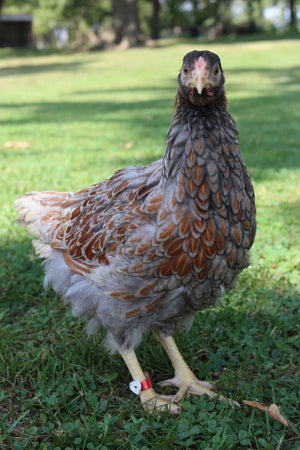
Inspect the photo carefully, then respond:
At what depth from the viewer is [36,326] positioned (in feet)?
9.82

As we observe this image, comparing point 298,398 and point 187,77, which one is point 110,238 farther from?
point 298,398

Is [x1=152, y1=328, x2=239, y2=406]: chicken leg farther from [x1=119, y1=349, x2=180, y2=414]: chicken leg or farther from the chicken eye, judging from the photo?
the chicken eye

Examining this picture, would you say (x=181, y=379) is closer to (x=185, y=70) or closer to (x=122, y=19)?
(x=185, y=70)

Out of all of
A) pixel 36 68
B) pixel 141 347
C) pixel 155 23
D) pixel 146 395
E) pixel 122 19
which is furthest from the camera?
pixel 155 23

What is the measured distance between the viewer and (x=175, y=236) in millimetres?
2051

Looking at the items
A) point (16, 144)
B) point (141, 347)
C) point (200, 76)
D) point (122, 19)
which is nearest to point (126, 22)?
point (122, 19)

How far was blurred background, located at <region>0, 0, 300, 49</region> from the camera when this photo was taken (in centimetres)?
2727

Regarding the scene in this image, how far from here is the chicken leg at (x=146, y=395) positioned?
233 centimetres

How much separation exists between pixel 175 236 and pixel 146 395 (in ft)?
3.15

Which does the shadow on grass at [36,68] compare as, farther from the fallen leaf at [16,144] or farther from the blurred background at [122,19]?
the fallen leaf at [16,144]

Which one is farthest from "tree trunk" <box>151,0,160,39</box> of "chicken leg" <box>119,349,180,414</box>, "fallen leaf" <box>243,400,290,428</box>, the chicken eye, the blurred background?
"fallen leaf" <box>243,400,290,428</box>

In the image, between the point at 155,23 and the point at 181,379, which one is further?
the point at 155,23

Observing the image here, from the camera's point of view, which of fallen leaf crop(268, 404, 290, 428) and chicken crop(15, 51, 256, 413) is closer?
chicken crop(15, 51, 256, 413)

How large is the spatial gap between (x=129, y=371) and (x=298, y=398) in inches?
37.1
